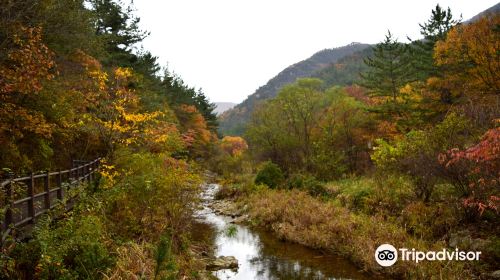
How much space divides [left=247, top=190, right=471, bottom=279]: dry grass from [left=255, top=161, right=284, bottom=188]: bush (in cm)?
436

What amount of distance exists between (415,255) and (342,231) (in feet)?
12.5

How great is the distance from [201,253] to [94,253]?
269 inches

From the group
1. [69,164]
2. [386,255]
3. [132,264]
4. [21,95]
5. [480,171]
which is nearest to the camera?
[132,264]

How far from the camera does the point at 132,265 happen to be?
9.72 meters

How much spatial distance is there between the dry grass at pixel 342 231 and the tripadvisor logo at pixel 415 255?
7.7 inches

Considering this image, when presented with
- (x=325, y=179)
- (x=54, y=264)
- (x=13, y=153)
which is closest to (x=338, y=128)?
(x=325, y=179)

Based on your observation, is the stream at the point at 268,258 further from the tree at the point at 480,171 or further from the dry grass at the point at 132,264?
the tree at the point at 480,171

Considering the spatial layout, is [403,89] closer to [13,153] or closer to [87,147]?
[87,147]


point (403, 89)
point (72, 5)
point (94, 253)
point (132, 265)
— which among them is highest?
point (72, 5)

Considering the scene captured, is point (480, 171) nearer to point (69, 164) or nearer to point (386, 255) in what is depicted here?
point (386, 255)

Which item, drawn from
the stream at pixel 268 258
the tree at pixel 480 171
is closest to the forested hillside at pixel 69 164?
the stream at pixel 268 258

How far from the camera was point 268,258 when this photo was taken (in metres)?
15.0

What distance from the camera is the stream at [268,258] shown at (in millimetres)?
12975

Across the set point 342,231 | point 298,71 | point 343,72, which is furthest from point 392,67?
point 298,71
